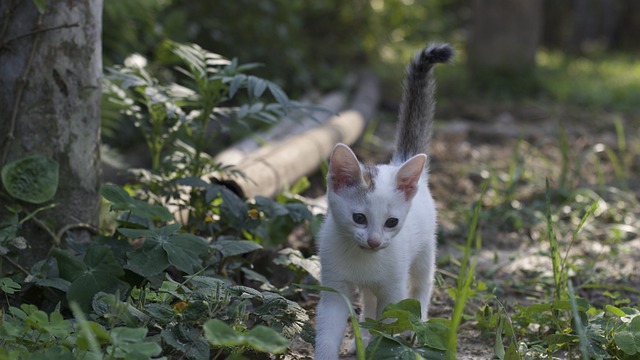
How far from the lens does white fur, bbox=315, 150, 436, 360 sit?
2.88 meters

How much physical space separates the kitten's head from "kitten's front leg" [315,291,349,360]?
0.23 meters

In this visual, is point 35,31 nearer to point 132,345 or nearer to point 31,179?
point 31,179

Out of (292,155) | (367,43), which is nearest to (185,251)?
(292,155)

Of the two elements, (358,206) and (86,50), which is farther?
(86,50)

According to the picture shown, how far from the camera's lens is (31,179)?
345cm

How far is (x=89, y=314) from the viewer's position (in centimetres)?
290

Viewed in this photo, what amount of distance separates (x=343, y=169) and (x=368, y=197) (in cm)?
13

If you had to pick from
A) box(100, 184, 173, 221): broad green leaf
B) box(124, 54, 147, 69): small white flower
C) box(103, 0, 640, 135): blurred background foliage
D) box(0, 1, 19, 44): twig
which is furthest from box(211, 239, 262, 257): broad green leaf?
box(103, 0, 640, 135): blurred background foliage

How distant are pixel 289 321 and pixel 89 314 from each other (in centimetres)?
68

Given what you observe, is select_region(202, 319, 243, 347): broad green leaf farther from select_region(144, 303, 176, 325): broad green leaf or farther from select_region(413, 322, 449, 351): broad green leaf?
select_region(413, 322, 449, 351): broad green leaf

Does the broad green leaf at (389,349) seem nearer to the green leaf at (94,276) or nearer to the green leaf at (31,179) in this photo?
the green leaf at (94,276)

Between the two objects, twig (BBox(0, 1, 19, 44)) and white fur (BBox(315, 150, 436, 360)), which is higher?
twig (BBox(0, 1, 19, 44))

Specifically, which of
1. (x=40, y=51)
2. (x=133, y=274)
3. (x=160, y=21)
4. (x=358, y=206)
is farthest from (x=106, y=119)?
(x=358, y=206)

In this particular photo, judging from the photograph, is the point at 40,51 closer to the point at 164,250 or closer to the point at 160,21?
the point at 164,250
